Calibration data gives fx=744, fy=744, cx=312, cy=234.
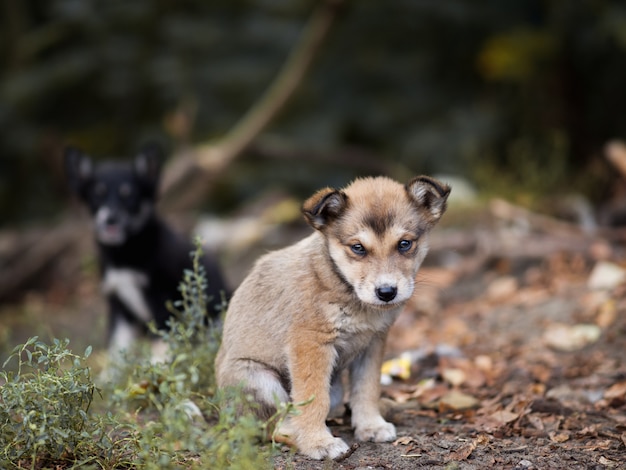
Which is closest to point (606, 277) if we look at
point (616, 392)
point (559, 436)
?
point (616, 392)

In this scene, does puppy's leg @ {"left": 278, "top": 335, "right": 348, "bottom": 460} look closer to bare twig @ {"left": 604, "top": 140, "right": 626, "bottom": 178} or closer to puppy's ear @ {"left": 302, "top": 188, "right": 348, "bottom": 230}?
puppy's ear @ {"left": 302, "top": 188, "right": 348, "bottom": 230}

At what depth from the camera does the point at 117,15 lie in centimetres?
1329

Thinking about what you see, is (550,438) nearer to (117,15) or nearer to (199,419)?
(199,419)

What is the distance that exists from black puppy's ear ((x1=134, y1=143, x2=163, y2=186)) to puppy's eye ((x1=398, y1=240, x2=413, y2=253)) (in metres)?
3.89

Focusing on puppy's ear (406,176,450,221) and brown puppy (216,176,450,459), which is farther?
puppy's ear (406,176,450,221)

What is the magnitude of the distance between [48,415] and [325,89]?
10.8 metres

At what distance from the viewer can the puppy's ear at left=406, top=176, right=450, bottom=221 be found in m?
4.04

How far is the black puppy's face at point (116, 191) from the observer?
22.4 ft

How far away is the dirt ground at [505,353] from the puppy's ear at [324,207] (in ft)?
2.58

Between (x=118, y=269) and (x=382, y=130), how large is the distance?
283 inches

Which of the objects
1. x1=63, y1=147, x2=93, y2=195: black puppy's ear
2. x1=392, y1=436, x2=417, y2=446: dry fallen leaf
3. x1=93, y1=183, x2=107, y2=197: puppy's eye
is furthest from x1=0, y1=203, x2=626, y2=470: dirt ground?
x1=63, y1=147, x2=93, y2=195: black puppy's ear

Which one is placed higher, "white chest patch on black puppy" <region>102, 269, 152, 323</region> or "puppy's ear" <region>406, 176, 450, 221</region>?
"white chest patch on black puppy" <region>102, 269, 152, 323</region>

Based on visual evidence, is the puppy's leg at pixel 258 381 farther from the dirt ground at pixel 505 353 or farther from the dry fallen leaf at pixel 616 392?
the dry fallen leaf at pixel 616 392

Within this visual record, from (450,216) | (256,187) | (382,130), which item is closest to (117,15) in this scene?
(256,187)
